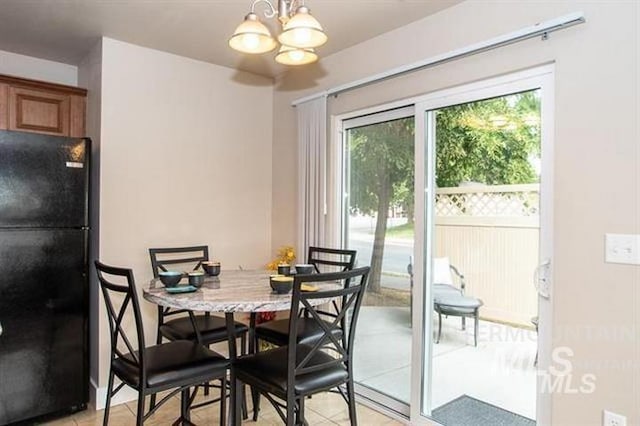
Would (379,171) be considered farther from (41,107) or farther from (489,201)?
(41,107)

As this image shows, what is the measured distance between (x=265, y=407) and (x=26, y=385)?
4.88 feet

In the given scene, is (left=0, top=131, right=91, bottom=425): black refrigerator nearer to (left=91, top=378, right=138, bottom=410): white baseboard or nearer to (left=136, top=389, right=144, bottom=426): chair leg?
(left=91, top=378, right=138, bottom=410): white baseboard

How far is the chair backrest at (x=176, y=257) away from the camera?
3.00 meters

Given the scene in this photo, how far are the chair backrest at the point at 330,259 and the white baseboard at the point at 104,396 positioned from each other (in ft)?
5.04

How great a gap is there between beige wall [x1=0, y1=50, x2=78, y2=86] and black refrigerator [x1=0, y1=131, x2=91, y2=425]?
1063mm

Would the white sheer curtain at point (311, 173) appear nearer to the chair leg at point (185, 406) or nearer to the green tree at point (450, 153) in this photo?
the green tree at point (450, 153)

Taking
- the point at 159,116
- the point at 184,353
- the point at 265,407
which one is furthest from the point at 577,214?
the point at 159,116

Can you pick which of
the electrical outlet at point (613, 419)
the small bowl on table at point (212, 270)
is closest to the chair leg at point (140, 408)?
the small bowl on table at point (212, 270)

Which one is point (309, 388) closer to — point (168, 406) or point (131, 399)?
point (168, 406)

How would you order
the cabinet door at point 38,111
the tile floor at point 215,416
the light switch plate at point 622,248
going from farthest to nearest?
1. the cabinet door at point 38,111
2. the tile floor at point 215,416
3. the light switch plate at point 622,248

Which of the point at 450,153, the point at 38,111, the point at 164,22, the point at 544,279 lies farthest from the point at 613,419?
the point at 38,111

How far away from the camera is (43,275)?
8.63 ft

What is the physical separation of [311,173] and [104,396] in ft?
7.23

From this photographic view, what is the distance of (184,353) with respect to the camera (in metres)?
2.14
